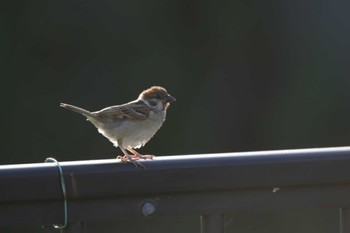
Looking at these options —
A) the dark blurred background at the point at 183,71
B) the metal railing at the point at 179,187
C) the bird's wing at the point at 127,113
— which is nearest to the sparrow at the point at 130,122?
the bird's wing at the point at 127,113

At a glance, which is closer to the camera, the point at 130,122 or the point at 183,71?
the point at 130,122

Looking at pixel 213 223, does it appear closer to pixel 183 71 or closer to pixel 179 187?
pixel 179 187

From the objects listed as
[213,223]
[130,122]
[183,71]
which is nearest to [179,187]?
[213,223]

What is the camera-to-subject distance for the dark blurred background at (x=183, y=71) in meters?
8.09

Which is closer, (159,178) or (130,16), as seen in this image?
(159,178)

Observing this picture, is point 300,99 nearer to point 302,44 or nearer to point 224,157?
point 302,44

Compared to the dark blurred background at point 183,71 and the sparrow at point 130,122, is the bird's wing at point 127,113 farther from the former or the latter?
the dark blurred background at point 183,71

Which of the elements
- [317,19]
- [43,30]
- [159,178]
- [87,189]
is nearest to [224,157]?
[159,178]

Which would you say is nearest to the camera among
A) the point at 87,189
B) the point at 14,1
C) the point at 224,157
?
the point at 87,189

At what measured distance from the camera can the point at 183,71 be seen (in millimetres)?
8414

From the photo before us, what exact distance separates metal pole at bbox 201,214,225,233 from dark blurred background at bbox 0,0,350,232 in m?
6.30

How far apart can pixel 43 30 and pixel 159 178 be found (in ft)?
21.5

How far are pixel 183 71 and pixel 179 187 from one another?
673 cm

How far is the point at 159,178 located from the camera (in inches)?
67.4
